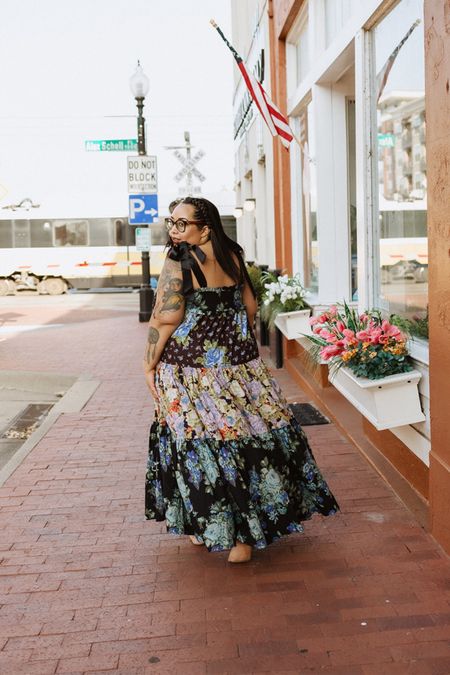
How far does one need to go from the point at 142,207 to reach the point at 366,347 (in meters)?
14.4

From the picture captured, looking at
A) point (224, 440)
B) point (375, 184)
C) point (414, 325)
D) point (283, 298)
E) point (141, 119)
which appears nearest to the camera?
point (224, 440)

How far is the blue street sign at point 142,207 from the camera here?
60.0ft

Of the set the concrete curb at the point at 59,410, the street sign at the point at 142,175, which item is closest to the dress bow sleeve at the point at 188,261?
the concrete curb at the point at 59,410

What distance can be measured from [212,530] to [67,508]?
1.53 meters

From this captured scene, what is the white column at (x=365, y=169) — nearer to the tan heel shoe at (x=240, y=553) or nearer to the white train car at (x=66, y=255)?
the tan heel shoe at (x=240, y=553)

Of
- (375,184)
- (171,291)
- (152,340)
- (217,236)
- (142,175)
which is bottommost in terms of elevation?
(152,340)

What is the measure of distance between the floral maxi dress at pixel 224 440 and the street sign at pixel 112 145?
1500 centimetres

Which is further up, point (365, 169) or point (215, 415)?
point (365, 169)

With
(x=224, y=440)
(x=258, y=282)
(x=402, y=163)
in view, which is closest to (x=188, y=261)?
(x=224, y=440)

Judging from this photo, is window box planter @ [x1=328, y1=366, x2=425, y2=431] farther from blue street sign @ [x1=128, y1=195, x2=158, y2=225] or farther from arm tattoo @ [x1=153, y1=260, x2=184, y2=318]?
blue street sign @ [x1=128, y1=195, x2=158, y2=225]

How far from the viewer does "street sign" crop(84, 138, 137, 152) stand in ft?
60.3

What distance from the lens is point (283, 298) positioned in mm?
8320

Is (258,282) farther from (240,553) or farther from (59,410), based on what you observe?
(240,553)

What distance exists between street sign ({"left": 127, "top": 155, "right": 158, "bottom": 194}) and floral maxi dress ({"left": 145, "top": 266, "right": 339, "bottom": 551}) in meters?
14.7
